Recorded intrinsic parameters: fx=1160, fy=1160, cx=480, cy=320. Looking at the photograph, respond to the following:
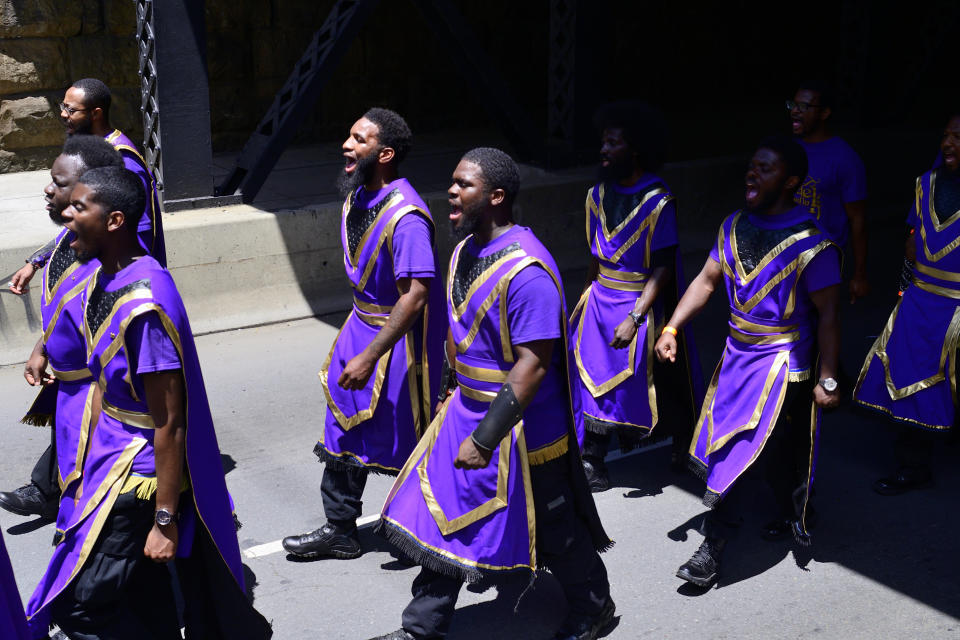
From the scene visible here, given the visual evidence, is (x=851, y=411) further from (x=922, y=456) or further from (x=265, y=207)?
(x=265, y=207)

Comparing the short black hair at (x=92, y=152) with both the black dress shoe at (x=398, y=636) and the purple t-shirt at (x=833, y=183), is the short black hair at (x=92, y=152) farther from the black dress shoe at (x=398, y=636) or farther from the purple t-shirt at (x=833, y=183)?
the purple t-shirt at (x=833, y=183)

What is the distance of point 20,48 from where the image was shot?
11.5 metres

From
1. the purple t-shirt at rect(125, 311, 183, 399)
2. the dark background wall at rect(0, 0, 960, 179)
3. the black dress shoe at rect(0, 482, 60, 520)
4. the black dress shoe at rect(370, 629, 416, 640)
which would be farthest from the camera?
the dark background wall at rect(0, 0, 960, 179)

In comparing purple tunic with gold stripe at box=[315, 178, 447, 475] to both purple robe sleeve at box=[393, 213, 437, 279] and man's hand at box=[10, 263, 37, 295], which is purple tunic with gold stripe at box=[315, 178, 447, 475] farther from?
man's hand at box=[10, 263, 37, 295]

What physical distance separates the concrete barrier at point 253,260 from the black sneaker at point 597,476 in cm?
387

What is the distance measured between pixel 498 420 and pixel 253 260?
220 inches

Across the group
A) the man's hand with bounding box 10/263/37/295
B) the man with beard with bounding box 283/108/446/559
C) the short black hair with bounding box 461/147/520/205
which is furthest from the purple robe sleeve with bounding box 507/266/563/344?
the man's hand with bounding box 10/263/37/295

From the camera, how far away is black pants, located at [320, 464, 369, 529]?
223 inches

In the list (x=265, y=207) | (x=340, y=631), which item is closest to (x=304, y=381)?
(x=265, y=207)

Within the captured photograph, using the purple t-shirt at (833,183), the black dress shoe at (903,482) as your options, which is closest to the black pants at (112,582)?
the black dress shoe at (903,482)

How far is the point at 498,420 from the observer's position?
14.3ft

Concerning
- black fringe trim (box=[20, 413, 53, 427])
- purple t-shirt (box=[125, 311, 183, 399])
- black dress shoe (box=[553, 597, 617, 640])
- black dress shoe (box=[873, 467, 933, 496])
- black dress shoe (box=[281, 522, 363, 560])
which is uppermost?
purple t-shirt (box=[125, 311, 183, 399])

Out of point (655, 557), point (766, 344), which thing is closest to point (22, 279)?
point (655, 557)

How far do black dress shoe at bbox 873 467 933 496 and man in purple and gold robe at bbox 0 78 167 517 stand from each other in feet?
13.9
